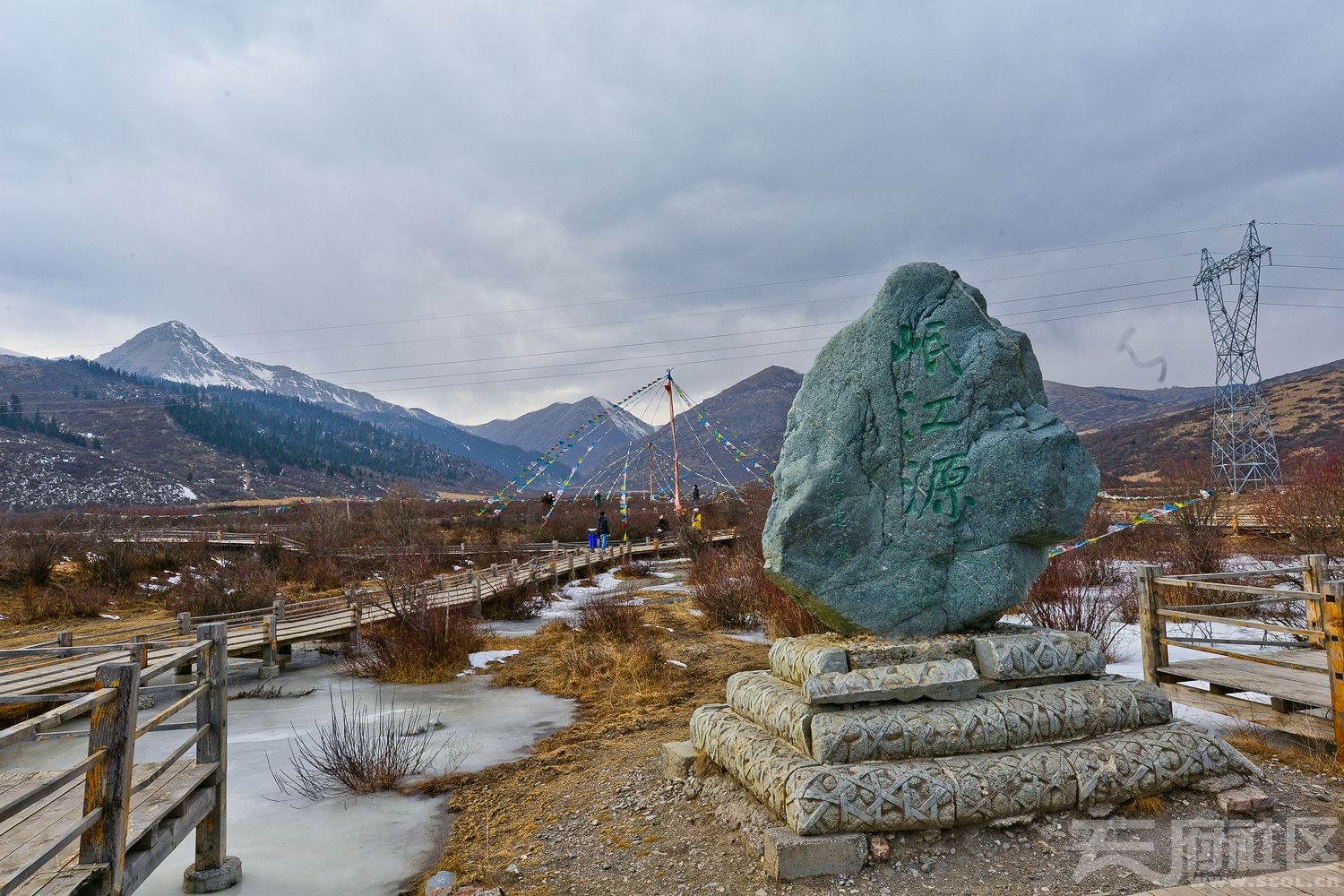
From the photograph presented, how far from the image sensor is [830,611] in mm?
5664

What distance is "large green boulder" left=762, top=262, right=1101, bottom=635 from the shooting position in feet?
18.4

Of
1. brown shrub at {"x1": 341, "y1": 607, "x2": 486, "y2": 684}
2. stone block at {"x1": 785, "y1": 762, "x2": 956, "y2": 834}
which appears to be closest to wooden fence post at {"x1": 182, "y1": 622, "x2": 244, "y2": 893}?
stone block at {"x1": 785, "y1": 762, "x2": 956, "y2": 834}

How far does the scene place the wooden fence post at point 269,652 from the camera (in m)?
11.8

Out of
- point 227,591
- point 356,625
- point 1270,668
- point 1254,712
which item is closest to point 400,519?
point 227,591

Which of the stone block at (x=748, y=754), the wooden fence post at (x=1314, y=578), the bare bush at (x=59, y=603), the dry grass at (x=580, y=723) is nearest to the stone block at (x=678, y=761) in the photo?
the stone block at (x=748, y=754)

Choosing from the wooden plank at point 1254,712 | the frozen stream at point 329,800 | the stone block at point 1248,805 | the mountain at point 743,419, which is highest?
the mountain at point 743,419

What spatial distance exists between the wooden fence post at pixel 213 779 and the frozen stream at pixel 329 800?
164mm

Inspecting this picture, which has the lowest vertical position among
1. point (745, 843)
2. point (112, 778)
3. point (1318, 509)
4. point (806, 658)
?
point (745, 843)

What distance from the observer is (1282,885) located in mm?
3664

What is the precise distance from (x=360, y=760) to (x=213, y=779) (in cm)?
186

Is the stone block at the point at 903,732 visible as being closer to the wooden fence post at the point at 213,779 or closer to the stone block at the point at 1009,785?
the stone block at the point at 1009,785

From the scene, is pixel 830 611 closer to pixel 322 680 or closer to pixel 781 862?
pixel 781 862

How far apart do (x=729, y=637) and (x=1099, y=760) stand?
9155 millimetres

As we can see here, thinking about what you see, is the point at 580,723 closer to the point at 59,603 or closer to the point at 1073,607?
the point at 1073,607
